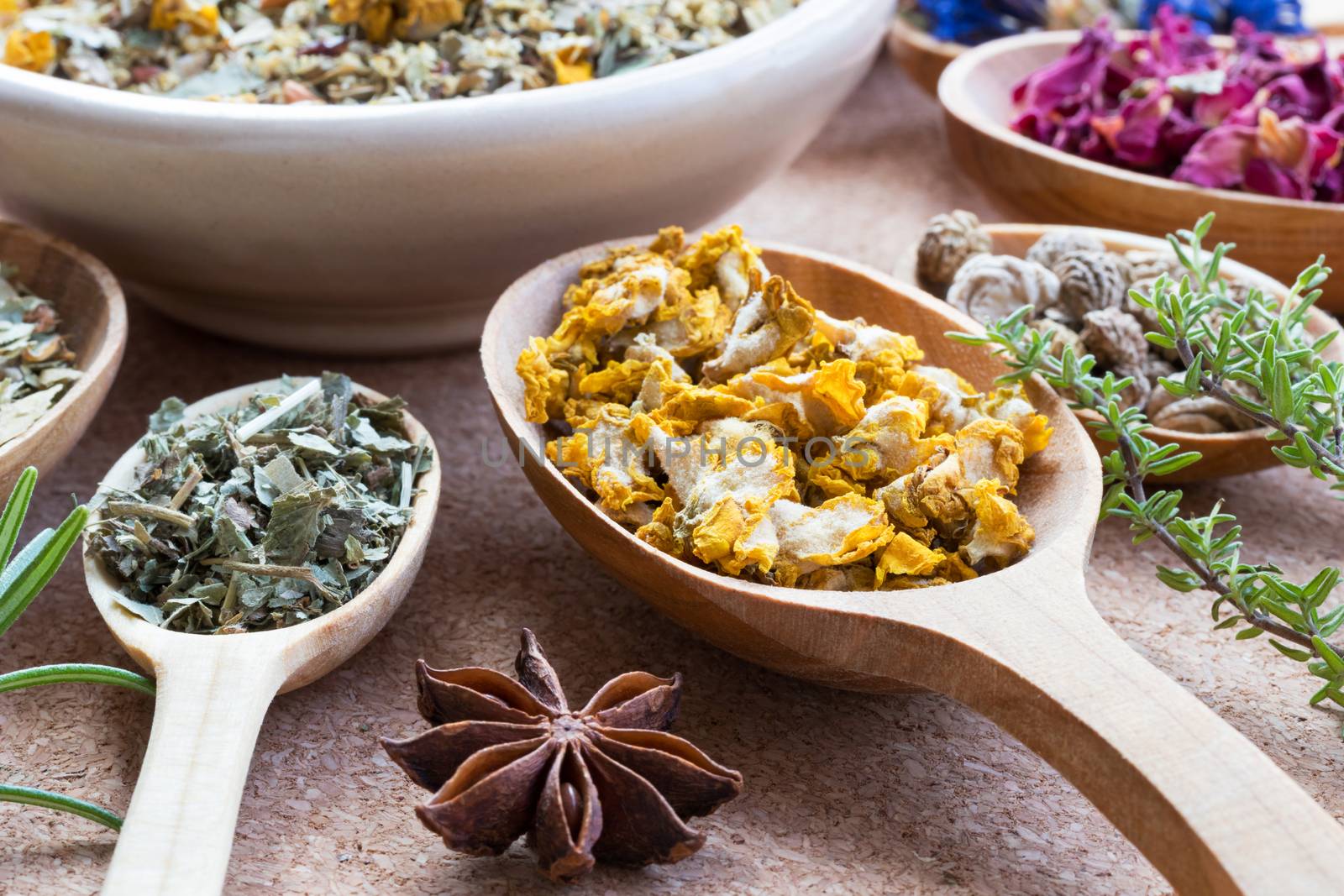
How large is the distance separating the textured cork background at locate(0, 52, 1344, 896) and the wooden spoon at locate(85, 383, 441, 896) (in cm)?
6

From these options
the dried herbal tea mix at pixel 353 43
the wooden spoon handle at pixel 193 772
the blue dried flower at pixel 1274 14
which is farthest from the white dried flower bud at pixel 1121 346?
the blue dried flower at pixel 1274 14

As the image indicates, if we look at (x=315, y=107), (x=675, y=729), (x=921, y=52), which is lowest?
(x=675, y=729)

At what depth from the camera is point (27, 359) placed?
88 cm

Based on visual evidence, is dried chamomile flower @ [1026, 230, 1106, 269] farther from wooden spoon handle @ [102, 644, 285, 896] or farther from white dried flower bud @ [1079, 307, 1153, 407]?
wooden spoon handle @ [102, 644, 285, 896]

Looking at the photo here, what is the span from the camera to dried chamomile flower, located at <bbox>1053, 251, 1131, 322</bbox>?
0.95 metres

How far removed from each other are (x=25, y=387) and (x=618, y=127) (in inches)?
18.0

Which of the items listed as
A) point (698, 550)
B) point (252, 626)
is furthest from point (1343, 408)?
point (252, 626)

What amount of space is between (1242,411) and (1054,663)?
0.86 ft

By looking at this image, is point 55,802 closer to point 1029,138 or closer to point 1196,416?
point 1196,416

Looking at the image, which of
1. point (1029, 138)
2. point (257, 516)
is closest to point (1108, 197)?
point (1029, 138)

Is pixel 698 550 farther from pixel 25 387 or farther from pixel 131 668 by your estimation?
pixel 25 387

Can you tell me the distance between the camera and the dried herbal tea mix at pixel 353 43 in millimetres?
1001

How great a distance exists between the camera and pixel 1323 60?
1.24m

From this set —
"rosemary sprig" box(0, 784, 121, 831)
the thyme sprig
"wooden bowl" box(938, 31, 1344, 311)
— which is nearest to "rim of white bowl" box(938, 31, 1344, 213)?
"wooden bowl" box(938, 31, 1344, 311)
